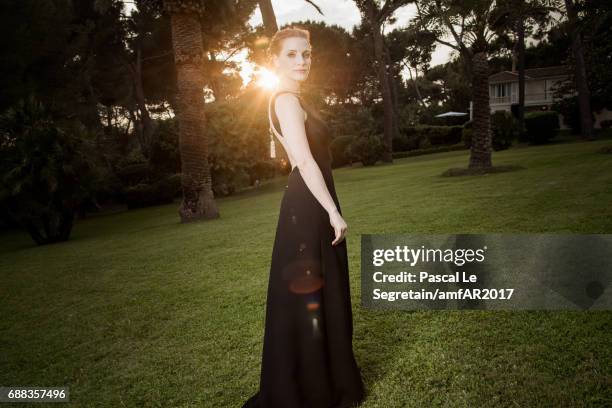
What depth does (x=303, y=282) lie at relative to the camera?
9.34ft

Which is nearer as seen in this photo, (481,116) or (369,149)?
(481,116)

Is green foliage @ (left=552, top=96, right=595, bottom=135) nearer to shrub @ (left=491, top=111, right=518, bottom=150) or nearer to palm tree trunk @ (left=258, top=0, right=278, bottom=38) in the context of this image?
shrub @ (left=491, top=111, right=518, bottom=150)

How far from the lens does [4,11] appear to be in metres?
20.0

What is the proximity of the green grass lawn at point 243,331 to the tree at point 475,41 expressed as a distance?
21.0 feet

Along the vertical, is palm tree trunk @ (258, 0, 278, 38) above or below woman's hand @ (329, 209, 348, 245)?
above

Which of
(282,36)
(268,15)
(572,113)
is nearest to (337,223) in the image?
(282,36)

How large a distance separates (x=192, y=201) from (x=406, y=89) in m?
64.9

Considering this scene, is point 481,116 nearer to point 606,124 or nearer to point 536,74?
point 606,124

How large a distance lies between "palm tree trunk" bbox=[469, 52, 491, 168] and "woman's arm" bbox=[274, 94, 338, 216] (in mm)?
15601

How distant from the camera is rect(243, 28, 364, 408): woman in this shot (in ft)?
9.23

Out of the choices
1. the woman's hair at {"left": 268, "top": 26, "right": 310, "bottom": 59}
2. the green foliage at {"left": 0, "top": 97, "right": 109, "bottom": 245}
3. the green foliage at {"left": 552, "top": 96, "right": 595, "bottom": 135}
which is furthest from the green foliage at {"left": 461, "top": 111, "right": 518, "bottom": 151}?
the woman's hair at {"left": 268, "top": 26, "right": 310, "bottom": 59}

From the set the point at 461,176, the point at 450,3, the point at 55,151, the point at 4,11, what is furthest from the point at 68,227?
the point at 450,3

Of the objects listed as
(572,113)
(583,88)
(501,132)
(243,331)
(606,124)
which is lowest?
(243,331)

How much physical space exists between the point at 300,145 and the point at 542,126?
29.2 metres
